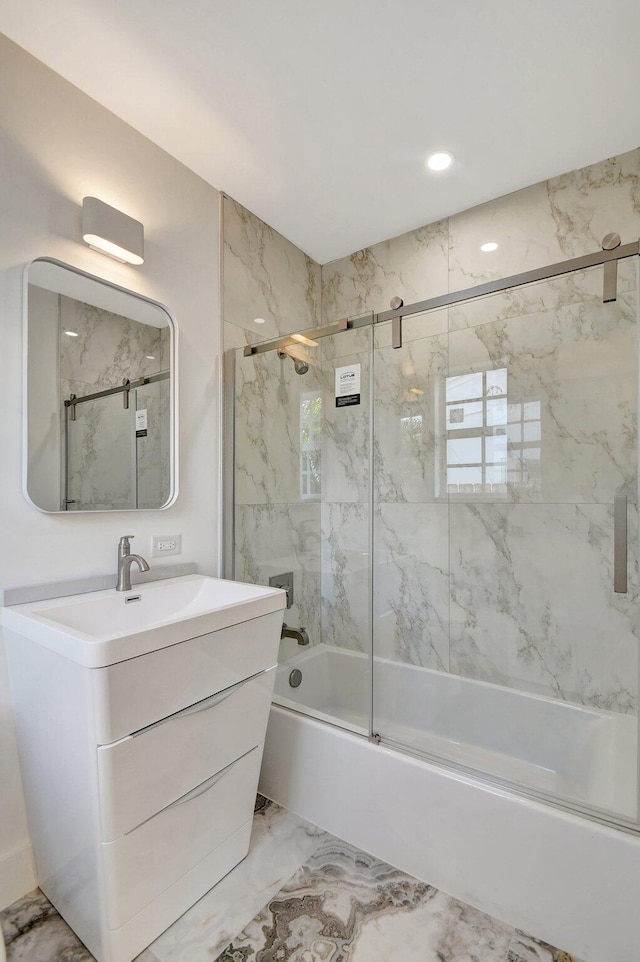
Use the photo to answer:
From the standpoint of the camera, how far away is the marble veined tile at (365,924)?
3.97 ft

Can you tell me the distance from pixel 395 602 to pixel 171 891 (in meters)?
1.32

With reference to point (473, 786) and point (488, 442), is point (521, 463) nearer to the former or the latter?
point (488, 442)

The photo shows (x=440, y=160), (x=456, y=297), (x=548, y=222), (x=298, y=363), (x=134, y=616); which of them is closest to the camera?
(x=134, y=616)

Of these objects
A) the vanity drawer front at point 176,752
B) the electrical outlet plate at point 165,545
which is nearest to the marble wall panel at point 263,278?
the electrical outlet plate at point 165,545

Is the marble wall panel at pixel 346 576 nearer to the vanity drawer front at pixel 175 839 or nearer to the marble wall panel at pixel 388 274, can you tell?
the vanity drawer front at pixel 175 839

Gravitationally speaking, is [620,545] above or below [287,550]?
above

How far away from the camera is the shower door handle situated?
1549 mm

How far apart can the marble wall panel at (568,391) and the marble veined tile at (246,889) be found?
1.56 m

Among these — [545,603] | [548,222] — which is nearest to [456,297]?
[548,222]

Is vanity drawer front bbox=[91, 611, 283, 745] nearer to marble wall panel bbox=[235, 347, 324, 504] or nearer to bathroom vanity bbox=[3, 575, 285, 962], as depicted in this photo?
bathroom vanity bbox=[3, 575, 285, 962]

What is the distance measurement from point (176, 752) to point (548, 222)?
242 centimetres

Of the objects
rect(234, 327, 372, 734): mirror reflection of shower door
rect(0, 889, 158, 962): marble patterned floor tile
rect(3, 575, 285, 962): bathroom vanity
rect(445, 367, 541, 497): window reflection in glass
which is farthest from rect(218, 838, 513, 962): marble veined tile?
rect(445, 367, 541, 497): window reflection in glass

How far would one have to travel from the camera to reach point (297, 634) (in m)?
2.20

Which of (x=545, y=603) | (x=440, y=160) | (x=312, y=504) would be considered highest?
(x=440, y=160)
